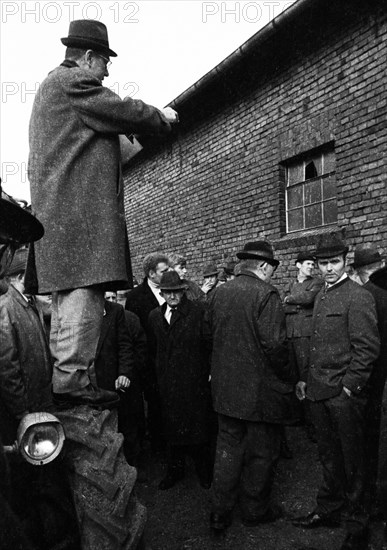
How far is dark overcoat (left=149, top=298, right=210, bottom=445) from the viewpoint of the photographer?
16.3 feet

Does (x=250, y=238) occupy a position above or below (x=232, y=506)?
above

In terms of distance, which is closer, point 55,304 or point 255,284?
point 55,304

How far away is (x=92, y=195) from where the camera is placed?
2.65 metres

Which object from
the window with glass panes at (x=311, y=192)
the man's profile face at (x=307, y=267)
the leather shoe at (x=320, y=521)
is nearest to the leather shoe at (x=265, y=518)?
the leather shoe at (x=320, y=521)

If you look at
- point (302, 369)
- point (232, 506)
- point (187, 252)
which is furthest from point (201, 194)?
point (232, 506)

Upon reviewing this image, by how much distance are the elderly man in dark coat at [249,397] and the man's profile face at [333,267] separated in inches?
17.7

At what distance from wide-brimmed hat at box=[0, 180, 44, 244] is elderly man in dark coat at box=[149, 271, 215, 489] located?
310 cm

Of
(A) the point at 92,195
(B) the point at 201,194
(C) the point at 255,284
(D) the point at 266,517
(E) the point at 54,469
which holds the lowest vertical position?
(D) the point at 266,517

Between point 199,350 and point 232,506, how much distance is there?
1.47m

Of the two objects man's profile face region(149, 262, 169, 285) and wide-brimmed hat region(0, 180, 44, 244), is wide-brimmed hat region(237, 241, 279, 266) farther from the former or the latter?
wide-brimmed hat region(0, 180, 44, 244)

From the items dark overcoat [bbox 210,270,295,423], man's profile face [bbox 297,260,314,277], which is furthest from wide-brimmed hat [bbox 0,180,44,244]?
man's profile face [bbox 297,260,314,277]

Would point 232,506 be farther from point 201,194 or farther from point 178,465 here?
point 201,194

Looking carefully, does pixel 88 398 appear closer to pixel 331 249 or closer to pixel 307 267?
pixel 331 249

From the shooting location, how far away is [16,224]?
6.26 ft
